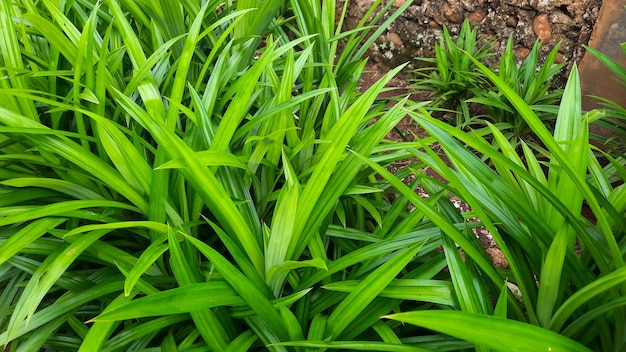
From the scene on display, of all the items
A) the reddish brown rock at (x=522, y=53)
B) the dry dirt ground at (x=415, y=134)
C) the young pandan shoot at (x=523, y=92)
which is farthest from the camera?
the reddish brown rock at (x=522, y=53)

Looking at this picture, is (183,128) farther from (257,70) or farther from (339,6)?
(339,6)

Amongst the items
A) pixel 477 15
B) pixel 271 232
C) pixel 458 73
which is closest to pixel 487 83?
pixel 458 73

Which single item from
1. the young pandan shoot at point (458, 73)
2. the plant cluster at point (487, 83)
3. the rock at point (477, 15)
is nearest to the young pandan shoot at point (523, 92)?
the plant cluster at point (487, 83)

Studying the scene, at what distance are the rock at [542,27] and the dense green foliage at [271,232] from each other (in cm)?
153

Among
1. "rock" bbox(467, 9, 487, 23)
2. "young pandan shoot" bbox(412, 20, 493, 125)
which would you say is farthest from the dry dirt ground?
"rock" bbox(467, 9, 487, 23)

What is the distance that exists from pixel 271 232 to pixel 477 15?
211 centimetres

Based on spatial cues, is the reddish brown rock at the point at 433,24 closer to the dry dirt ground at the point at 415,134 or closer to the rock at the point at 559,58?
the dry dirt ground at the point at 415,134

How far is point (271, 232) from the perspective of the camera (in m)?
0.80

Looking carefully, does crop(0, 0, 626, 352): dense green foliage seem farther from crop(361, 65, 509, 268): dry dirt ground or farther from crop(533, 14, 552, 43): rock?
crop(533, 14, 552, 43): rock

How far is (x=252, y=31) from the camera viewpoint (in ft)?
4.80

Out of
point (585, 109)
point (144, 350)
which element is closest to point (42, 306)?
point (144, 350)

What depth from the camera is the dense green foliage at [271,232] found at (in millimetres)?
706

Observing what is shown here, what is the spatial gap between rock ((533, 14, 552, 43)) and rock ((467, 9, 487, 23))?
26 centimetres

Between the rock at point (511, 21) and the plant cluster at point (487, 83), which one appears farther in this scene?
the rock at point (511, 21)
